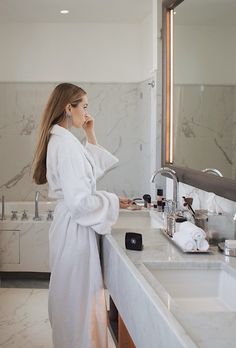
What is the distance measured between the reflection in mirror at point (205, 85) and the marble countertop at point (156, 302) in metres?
0.40

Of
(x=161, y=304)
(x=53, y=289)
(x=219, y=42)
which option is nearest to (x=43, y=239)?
(x=53, y=289)

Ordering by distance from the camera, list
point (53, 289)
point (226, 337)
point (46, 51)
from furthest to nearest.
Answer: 1. point (46, 51)
2. point (53, 289)
3. point (226, 337)

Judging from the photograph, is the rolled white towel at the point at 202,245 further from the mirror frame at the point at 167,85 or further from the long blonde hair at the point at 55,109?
the long blonde hair at the point at 55,109

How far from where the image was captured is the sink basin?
1.60 m

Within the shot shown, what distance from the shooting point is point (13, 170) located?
472cm

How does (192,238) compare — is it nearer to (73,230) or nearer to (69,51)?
(73,230)

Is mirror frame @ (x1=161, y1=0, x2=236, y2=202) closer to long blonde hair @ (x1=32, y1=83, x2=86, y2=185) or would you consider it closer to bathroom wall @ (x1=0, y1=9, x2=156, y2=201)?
long blonde hair @ (x1=32, y1=83, x2=86, y2=185)

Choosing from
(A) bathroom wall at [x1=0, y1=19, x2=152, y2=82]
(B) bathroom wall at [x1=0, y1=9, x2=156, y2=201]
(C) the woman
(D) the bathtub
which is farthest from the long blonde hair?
(A) bathroom wall at [x1=0, y1=19, x2=152, y2=82]

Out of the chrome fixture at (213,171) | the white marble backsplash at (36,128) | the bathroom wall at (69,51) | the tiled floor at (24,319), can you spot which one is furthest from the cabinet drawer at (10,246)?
the chrome fixture at (213,171)

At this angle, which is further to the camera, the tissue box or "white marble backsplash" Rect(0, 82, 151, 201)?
"white marble backsplash" Rect(0, 82, 151, 201)

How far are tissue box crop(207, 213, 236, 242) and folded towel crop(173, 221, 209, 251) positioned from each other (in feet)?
0.26

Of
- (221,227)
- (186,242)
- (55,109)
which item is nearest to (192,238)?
(186,242)

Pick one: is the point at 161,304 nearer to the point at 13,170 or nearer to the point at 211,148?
the point at 211,148

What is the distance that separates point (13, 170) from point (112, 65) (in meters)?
1.43
